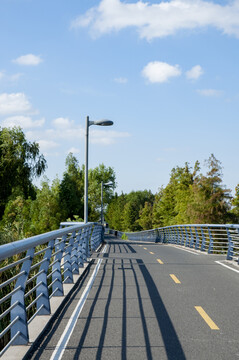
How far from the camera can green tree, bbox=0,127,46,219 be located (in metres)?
52.3

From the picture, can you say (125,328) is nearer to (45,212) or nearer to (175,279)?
(175,279)

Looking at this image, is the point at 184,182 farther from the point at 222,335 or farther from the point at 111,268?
the point at 222,335

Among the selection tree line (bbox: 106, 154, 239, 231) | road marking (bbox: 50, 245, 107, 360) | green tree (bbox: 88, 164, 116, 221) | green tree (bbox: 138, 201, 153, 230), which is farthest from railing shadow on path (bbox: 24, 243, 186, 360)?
green tree (bbox: 138, 201, 153, 230)

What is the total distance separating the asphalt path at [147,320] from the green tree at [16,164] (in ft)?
138

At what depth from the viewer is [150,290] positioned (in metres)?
10.0

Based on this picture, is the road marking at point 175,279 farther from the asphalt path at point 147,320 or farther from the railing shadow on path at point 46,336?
the railing shadow on path at point 46,336

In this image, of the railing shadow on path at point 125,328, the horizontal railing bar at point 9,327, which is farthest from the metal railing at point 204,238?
the horizontal railing bar at point 9,327

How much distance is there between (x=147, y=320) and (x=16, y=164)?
4800 centimetres

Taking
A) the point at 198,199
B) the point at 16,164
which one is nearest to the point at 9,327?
the point at 16,164

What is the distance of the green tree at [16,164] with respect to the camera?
52344 mm

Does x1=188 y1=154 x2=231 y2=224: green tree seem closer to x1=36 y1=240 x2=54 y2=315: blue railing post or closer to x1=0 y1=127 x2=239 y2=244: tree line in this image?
x1=0 y1=127 x2=239 y2=244: tree line

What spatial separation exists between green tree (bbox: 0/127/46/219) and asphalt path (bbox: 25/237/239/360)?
138 ft

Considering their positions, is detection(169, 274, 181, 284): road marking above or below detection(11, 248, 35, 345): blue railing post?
below

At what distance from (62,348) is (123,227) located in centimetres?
18568
